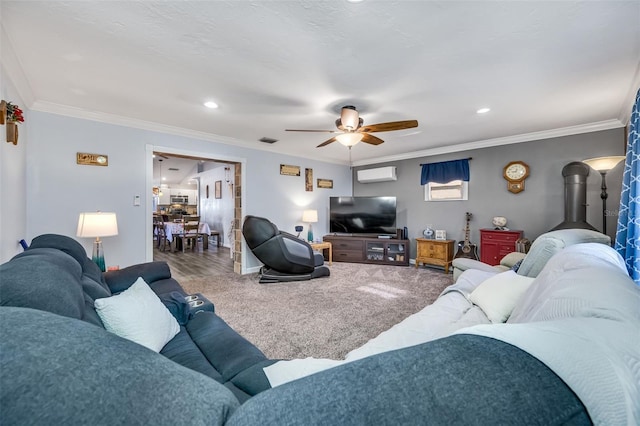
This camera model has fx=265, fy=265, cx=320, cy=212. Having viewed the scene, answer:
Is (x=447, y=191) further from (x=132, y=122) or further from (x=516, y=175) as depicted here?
(x=132, y=122)

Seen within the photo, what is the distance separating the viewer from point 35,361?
35 cm

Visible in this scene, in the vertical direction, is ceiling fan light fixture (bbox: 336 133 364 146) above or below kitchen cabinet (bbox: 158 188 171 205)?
above

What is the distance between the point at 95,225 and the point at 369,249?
4.48 meters

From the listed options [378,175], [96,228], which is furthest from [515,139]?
[96,228]

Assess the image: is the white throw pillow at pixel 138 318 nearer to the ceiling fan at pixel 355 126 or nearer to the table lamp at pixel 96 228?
the table lamp at pixel 96 228

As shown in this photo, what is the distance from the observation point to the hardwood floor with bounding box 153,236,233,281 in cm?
475

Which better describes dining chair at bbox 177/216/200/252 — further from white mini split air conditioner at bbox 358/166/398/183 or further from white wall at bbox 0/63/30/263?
white mini split air conditioner at bbox 358/166/398/183

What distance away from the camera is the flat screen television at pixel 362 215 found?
5.74 meters

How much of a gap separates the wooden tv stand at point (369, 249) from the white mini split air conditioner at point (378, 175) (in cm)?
141

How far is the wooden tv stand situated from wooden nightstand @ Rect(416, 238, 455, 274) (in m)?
0.27

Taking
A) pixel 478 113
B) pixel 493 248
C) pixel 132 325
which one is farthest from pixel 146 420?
pixel 493 248

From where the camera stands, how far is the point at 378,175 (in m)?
6.04

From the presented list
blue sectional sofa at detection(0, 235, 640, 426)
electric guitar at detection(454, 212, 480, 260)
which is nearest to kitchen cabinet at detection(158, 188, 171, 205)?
electric guitar at detection(454, 212, 480, 260)

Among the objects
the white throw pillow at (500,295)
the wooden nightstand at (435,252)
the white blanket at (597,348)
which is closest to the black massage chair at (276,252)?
the wooden nightstand at (435,252)
